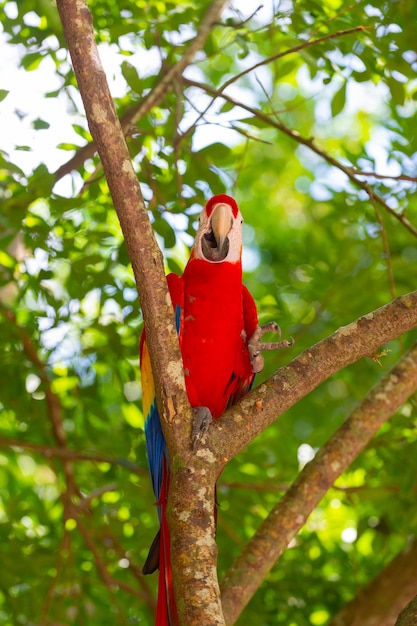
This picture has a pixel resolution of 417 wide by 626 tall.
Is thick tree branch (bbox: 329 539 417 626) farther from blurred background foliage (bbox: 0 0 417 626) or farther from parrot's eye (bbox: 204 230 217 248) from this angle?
parrot's eye (bbox: 204 230 217 248)

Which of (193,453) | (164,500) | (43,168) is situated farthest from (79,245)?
(193,453)

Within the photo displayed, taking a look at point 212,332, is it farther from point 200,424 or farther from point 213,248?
point 200,424

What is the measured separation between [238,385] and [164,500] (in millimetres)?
372

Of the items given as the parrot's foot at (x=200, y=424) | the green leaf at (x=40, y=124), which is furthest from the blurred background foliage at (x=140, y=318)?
the parrot's foot at (x=200, y=424)

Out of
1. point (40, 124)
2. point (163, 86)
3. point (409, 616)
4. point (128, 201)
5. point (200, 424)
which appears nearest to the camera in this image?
point (409, 616)

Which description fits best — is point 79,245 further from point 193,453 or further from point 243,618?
point 243,618

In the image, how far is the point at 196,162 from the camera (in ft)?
7.28

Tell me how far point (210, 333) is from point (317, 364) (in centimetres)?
40

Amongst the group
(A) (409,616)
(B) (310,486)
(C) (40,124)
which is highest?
(C) (40,124)

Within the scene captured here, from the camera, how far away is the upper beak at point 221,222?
188 centimetres

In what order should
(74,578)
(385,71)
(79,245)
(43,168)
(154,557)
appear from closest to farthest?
(154,557), (43,168), (385,71), (79,245), (74,578)

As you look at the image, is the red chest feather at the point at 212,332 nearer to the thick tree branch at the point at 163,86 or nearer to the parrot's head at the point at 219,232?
the parrot's head at the point at 219,232

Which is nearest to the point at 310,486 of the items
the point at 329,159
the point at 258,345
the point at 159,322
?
the point at 258,345

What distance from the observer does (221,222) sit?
1.88m
